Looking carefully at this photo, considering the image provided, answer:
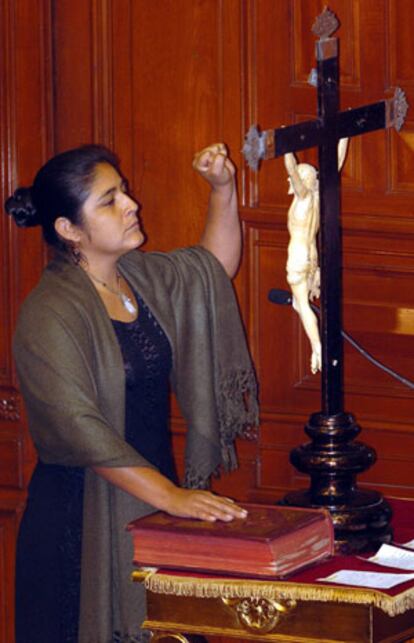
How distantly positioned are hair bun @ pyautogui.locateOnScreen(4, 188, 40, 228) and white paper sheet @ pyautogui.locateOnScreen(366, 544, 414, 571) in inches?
41.4

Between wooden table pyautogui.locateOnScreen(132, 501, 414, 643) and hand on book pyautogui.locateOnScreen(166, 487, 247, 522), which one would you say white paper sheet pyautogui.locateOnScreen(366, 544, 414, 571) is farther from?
hand on book pyautogui.locateOnScreen(166, 487, 247, 522)

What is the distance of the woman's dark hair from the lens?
3.04 metres

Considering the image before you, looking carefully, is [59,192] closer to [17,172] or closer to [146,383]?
[146,383]

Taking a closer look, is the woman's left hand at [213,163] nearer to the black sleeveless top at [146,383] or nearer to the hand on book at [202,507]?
the black sleeveless top at [146,383]

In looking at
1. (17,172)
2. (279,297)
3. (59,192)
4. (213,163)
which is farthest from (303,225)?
(17,172)

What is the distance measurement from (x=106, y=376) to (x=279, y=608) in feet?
2.23

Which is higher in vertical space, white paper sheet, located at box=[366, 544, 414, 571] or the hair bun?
the hair bun

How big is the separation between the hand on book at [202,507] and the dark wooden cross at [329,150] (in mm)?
286

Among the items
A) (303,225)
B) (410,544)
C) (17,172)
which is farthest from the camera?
(17,172)

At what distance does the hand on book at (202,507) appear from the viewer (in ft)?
8.49

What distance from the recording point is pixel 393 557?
2.64m

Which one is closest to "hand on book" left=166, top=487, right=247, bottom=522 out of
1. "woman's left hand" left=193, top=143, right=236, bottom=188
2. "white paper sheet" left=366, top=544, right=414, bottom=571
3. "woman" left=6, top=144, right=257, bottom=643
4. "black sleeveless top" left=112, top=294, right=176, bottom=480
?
"woman" left=6, top=144, right=257, bottom=643

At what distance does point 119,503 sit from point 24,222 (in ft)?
2.12

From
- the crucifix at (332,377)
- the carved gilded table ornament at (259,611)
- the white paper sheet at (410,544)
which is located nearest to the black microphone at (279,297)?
the crucifix at (332,377)
